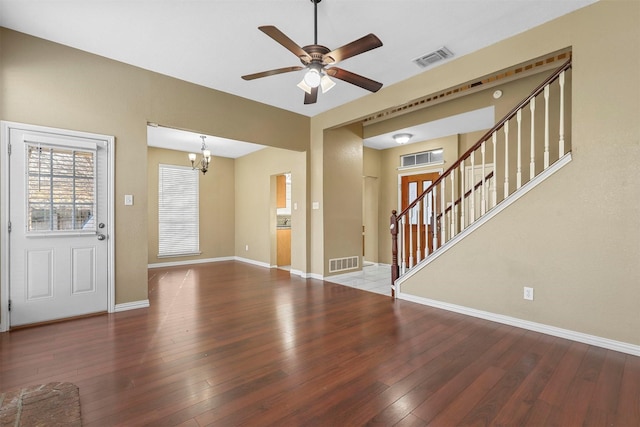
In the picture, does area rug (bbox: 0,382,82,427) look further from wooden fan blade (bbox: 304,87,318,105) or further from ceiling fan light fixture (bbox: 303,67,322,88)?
wooden fan blade (bbox: 304,87,318,105)

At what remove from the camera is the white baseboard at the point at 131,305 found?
3.75 meters

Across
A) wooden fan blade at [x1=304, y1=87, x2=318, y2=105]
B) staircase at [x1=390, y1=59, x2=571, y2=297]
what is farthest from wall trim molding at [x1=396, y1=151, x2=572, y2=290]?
wooden fan blade at [x1=304, y1=87, x2=318, y2=105]

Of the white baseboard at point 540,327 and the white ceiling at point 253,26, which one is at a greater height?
the white ceiling at point 253,26

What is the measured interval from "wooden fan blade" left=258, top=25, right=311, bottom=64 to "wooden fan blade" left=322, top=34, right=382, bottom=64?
17 cm

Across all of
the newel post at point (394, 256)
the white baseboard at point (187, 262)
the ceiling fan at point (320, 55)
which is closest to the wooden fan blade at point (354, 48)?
the ceiling fan at point (320, 55)

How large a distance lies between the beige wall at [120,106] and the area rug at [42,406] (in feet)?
6.13

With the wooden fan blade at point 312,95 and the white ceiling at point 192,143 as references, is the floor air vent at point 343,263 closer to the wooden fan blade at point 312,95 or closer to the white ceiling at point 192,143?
the white ceiling at point 192,143

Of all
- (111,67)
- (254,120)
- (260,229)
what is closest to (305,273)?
(260,229)

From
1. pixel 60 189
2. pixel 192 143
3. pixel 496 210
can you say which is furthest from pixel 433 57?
pixel 192 143

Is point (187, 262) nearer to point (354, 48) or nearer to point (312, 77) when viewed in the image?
point (312, 77)

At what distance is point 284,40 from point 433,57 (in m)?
2.16

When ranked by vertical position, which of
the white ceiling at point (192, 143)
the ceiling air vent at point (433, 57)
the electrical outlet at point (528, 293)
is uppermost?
the ceiling air vent at point (433, 57)

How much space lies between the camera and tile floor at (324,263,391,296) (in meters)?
4.95

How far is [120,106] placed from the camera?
378 centimetres
